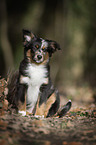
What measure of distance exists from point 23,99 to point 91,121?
1750 millimetres

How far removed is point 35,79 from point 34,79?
1.0 inches

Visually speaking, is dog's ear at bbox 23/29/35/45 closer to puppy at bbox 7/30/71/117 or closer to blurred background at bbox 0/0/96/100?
puppy at bbox 7/30/71/117

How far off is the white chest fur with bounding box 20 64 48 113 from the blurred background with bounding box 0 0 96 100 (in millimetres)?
13727

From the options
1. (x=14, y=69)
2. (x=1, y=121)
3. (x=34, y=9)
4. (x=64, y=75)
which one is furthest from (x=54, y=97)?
(x=34, y=9)

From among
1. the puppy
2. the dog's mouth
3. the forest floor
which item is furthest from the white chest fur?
the forest floor

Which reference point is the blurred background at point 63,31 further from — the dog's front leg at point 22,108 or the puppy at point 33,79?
the dog's front leg at point 22,108

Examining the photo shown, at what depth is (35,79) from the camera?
561 centimetres

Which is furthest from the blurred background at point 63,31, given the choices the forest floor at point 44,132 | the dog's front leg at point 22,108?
the forest floor at point 44,132

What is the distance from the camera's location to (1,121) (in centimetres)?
425

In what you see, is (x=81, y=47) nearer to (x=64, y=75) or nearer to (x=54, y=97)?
(x=64, y=75)

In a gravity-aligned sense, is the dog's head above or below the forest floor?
above

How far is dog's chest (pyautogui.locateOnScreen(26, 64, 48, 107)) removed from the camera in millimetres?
5582

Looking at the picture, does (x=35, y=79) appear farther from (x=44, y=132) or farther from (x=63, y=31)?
(x=63, y=31)

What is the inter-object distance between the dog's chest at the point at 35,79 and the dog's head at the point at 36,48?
185mm
